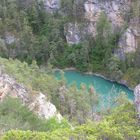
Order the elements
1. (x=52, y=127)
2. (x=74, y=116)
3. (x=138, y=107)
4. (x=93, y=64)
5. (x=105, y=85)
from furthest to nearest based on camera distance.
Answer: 1. (x=93, y=64)
2. (x=105, y=85)
3. (x=74, y=116)
4. (x=52, y=127)
5. (x=138, y=107)

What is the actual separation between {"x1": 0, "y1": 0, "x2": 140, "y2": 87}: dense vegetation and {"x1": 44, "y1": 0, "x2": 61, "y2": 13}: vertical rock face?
24.2 inches

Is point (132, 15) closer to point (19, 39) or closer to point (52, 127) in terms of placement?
point (19, 39)

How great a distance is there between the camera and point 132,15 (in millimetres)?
55219

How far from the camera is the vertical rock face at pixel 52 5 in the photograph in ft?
199

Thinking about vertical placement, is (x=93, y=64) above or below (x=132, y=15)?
below

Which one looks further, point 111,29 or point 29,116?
point 111,29

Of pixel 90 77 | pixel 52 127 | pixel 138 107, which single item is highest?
pixel 138 107

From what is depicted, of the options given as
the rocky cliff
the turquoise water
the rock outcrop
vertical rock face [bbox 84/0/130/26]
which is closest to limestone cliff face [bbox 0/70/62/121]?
the turquoise water

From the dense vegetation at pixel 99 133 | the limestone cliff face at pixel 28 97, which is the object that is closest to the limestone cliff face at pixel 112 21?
the limestone cliff face at pixel 28 97

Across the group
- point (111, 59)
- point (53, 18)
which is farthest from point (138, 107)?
point (53, 18)

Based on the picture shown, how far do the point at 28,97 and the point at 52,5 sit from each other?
125ft

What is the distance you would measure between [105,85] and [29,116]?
29.0m

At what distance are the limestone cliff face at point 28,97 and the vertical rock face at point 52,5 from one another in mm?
36254

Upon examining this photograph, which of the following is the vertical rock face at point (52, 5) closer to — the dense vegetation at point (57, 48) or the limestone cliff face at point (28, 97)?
the dense vegetation at point (57, 48)
